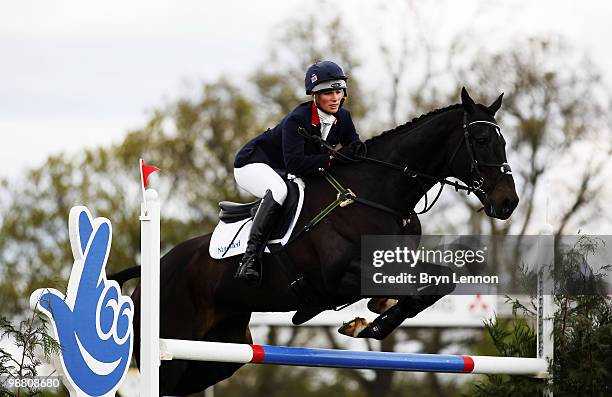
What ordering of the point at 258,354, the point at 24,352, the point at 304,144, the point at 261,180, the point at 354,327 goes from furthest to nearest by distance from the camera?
the point at 261,180, the point at 304,144, the point at 354,327, the point at 258,354, the point at 24,352

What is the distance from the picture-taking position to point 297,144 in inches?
220

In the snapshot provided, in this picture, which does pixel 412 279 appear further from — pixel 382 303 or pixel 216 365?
pixel 216 365

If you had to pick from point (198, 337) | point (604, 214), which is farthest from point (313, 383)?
point (198, 337)

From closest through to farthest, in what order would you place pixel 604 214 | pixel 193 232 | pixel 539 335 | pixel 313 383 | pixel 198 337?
1. pixel 539 335
2. pixel 198 337
3. pixel 604 214
4. pixel 313 383
5. pixel 193 232

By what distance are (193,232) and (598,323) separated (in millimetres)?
14828

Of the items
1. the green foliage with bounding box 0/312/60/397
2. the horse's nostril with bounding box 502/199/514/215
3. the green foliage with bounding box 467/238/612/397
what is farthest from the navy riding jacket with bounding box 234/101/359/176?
the green foliage with bounding box 0/312/60/397

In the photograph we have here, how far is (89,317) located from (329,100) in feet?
5.71

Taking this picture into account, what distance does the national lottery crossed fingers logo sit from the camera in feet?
14.4

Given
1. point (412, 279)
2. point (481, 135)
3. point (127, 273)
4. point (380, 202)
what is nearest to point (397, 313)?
point (412, 279)

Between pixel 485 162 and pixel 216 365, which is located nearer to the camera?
pixel 485 162

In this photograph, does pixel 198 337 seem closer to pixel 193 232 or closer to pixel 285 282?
pixel 285 282

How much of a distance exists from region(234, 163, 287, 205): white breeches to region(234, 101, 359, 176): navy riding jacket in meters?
0.06

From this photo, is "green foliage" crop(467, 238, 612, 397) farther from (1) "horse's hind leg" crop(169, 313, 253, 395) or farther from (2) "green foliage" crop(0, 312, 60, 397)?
(2) "green foliage" crop(0, 312, 60, 397)

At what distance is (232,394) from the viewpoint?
768 inches
